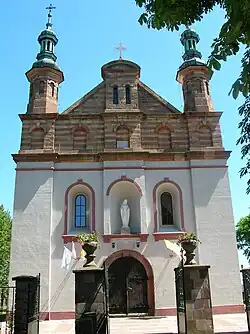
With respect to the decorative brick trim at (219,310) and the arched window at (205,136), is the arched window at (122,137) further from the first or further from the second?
the decorative brick trim at (219,310)

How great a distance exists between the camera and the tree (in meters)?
3.54

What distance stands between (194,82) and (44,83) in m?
9.15

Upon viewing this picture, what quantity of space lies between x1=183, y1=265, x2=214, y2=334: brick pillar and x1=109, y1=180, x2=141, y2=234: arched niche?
8831mm

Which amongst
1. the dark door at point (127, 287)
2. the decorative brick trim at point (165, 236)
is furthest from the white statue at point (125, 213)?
the dark door at point (127, 287)

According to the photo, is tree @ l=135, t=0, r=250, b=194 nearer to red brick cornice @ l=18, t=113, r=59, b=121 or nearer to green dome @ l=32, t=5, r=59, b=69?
red brick cornice @ l=18, t=113, r=59, b=121

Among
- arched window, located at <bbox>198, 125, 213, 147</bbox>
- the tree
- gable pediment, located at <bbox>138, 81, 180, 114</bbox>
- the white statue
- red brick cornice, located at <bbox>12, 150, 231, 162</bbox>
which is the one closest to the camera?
the tree

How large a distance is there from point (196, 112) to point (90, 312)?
14.3 meters

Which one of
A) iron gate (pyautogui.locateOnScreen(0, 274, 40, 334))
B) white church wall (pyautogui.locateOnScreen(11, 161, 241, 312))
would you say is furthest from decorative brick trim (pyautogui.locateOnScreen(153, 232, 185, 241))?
iron gate (pyautogui.locateOnScreen(0, 274, 40, 334))

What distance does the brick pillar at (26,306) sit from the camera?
993cm

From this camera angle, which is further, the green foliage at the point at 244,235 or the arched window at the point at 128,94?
the green foliage at the point at 244,235

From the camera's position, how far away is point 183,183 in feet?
64.6

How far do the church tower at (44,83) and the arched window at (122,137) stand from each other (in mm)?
4103

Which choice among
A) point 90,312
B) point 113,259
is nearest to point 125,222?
point 113,259

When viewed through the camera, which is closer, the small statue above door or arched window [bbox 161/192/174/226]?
Answer: the small statue above door
